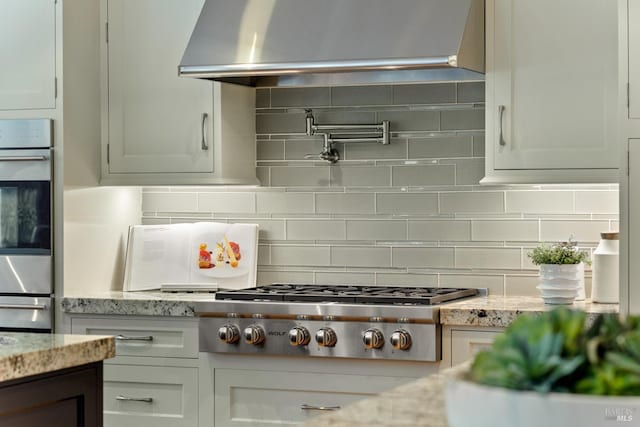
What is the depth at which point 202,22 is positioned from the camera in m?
4.27

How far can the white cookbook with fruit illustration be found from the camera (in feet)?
15.1

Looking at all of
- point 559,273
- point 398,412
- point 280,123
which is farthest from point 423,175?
point 398,412

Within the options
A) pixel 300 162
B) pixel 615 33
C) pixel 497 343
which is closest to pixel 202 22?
pixel 300 162

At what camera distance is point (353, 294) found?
403 cm

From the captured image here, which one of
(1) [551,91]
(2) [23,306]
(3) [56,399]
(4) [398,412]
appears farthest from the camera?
(2) [23,306]

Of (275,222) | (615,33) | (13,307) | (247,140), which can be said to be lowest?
(13,307)

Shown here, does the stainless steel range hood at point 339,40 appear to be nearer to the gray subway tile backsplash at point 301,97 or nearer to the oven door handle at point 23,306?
the gray subway tile backsplash at point 301,97

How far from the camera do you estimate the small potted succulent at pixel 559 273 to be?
3896 millimetres

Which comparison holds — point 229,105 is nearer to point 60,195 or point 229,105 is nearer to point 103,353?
point 60,195

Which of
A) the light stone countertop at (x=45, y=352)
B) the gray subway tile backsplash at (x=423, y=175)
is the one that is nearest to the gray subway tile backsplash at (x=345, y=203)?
the gray subway tile backsplash at (x=423, y=175)

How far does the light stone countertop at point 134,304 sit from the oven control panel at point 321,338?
111 mm

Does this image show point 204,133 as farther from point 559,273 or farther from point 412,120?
point 559,273

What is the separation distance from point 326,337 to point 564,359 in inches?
108

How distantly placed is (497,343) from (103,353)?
1693mm
